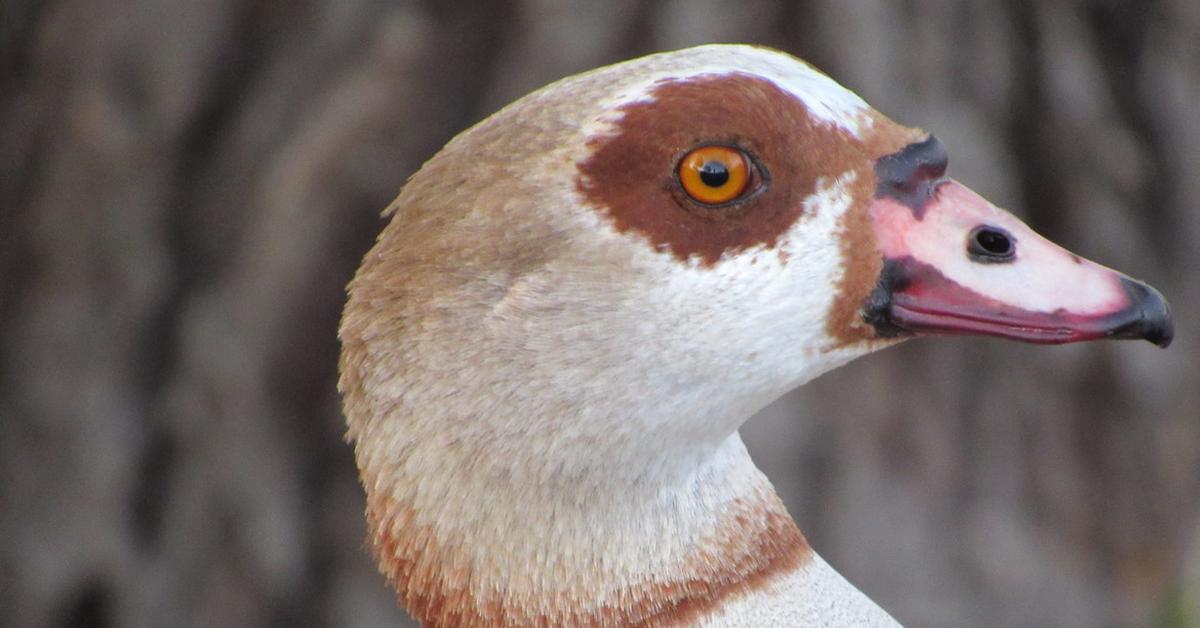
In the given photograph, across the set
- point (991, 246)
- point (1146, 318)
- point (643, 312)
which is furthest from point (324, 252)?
point (1146, 318)

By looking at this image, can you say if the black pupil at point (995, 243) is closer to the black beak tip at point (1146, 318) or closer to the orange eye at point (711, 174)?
the black beak tip at point (1146, 318)

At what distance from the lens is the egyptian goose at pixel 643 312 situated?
3.78 ft

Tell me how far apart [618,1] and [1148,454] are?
155cm

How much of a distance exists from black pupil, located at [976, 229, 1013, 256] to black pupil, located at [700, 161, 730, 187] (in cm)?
24

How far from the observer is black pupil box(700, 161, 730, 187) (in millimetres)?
1140

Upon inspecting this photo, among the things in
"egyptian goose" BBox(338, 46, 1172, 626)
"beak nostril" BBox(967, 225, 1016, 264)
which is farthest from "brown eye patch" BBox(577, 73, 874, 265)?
"beak nostril" BBox(967, 225, 1016, 264)

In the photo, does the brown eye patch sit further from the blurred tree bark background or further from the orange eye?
the blurred tree bark background

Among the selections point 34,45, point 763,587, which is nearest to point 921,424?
point 763,587

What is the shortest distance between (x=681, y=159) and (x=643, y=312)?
139 millimetres

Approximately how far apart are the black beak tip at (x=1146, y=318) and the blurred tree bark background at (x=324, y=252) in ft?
4.18

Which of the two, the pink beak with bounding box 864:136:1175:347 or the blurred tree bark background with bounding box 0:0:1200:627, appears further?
the blurred tree bark background with bounding box 0:0:1200:627

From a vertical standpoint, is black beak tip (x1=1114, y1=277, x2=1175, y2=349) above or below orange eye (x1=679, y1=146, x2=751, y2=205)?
below

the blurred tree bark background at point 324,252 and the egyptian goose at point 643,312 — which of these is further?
the blurred tree bark background at point 324,252

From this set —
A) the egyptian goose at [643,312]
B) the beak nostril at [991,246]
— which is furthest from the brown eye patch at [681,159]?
the beak nostril at [991,246]
